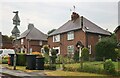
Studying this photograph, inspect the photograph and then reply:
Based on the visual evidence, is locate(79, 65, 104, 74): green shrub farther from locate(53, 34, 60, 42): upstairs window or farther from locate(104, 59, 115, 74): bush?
locate(53, 34, 60, 42): upstairs window

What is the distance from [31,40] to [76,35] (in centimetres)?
2128

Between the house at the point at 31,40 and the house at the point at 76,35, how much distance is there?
13.3 m

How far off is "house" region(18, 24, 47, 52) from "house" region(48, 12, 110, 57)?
523 inches

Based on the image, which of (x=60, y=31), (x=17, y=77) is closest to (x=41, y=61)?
(x=17, y=77)

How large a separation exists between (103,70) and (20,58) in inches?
443

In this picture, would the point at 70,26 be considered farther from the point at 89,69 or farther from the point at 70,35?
the point at 89,69

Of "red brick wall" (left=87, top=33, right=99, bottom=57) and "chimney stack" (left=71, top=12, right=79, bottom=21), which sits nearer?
"red brick wall" (left=87, top=33, right=99, bottom=57)

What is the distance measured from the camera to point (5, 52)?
143 feet

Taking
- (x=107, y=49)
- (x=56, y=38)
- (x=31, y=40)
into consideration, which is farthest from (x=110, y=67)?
(x=31, y=40)

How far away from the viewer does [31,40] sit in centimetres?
6275

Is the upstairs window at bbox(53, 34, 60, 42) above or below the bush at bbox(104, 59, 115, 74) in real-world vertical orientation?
above

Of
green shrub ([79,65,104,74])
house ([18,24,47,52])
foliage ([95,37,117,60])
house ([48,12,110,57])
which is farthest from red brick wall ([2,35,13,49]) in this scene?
green shrub ([79,65,104,74])

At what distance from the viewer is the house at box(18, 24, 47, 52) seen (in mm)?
62219

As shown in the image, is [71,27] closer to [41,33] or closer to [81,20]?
[81,20]
